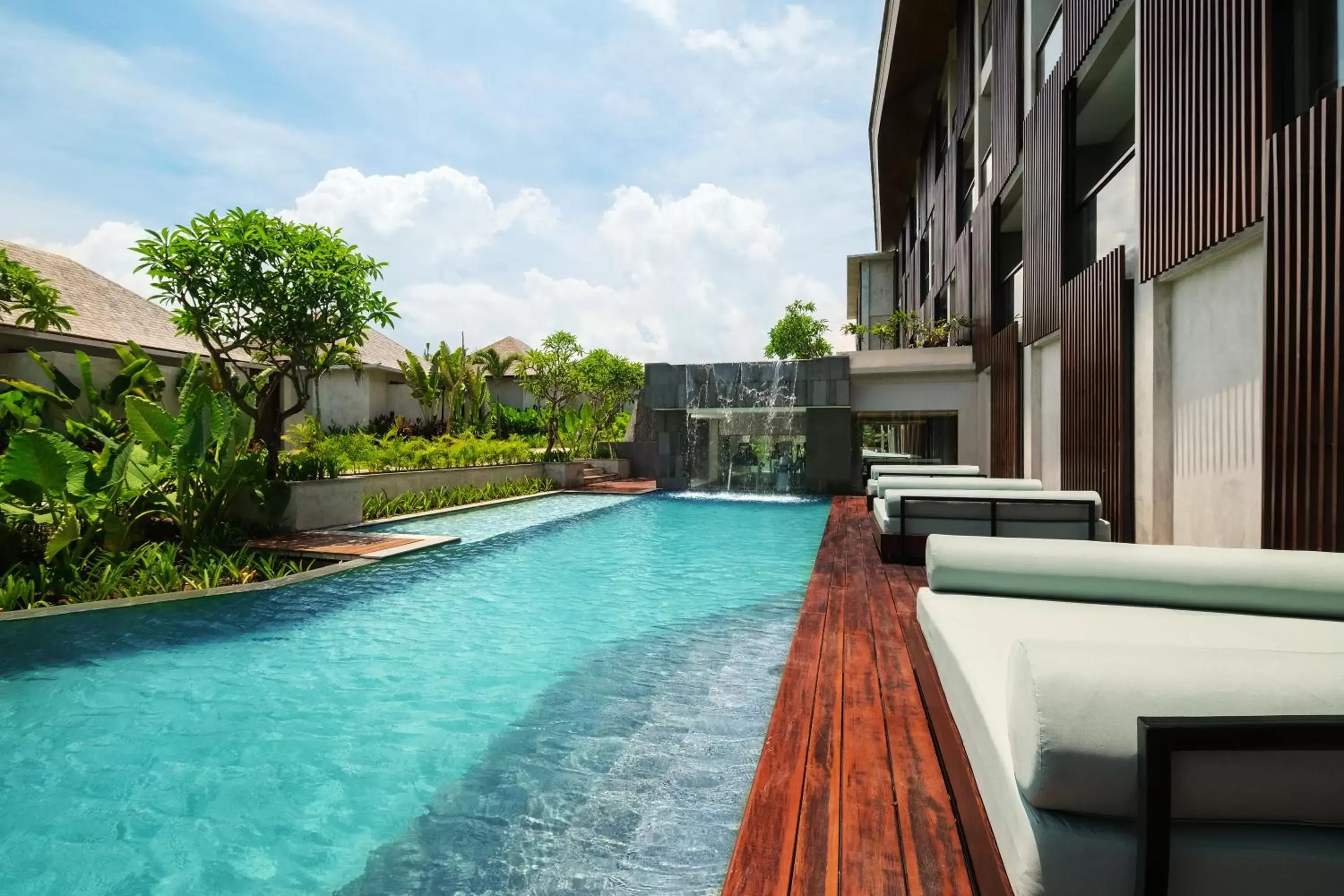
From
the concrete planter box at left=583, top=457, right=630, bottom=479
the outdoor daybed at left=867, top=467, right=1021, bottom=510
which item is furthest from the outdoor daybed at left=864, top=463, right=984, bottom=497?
the concrete planter box at left=583, top=457, right=630, bottom=479

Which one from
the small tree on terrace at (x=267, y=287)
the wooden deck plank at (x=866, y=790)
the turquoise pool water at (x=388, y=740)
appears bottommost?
the turquoise pool water at (x=388, y=740)

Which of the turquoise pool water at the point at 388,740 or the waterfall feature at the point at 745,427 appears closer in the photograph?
the turquoise pool water at the point at 388,740

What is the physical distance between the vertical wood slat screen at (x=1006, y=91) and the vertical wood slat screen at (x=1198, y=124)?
4556 mm

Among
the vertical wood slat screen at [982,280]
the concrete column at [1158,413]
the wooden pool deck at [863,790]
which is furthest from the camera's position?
the vertical wood slat screen at [982,280]

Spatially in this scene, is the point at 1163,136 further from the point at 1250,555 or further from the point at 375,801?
the point at 375,801

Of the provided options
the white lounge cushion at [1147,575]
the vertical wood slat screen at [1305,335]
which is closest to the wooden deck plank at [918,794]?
the white lounge cushion at [1147,575]

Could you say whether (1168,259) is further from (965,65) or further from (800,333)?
(800,333)

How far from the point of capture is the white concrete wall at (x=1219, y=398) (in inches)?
179

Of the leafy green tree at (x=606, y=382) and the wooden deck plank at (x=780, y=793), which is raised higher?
the leafy green tree at (x=606, y=382)

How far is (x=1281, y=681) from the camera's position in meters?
1.15

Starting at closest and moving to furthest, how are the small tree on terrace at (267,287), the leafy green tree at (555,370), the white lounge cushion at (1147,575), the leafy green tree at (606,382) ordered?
the white lounge cushion at (1147,575), the small tree on terrace at (267,287), the leafy green tree at (555,370), the leafy green tree at (606,382)

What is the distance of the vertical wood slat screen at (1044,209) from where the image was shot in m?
8.18

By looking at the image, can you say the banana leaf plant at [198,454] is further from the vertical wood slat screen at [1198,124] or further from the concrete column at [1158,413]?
the concrete column at [1158,413]

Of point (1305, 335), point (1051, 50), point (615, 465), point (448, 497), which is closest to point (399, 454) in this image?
point (448, 497)
